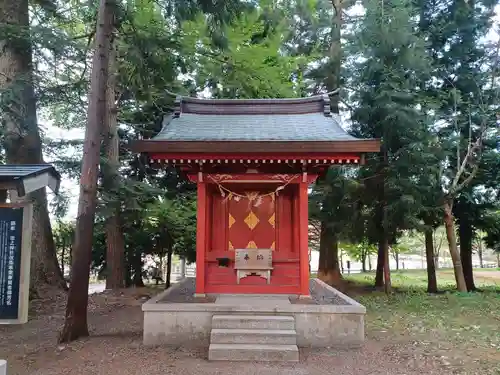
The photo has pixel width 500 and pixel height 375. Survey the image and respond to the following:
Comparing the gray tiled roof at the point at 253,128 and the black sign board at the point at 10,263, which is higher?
the gray tiled roof at the point at 253,128

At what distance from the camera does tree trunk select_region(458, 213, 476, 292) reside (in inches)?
583

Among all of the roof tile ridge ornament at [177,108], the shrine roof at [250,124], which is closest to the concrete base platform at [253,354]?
the shrine roof at [250,124]

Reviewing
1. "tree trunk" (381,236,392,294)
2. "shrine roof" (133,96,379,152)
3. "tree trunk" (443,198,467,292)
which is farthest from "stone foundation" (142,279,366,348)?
"tree trunk" (443,198,467,292)

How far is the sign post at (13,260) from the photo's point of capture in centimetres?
548

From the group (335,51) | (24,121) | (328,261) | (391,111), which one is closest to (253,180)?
(24,121)

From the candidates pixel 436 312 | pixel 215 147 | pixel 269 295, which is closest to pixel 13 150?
pixel 215 147

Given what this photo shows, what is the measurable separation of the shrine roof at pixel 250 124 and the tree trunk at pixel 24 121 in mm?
2824

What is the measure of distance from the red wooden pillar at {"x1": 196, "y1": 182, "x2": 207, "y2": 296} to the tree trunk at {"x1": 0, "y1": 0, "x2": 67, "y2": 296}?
319cm

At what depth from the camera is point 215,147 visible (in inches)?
288

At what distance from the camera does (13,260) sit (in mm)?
5488

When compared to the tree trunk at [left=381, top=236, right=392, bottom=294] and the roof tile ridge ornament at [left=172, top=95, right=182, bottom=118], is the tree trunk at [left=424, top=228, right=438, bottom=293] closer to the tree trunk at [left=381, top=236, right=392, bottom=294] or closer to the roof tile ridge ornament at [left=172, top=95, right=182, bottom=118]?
the tree trunk at [left=381, top=236, right=392, bottom=294]

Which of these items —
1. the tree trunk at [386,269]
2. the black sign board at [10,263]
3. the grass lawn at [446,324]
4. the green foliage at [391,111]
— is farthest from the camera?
the tree trunk at [386,269]

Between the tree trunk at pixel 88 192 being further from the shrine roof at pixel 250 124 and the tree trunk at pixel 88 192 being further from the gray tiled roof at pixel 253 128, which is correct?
the gray tiled roof at pixel 253 128

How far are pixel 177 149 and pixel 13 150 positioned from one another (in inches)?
178
